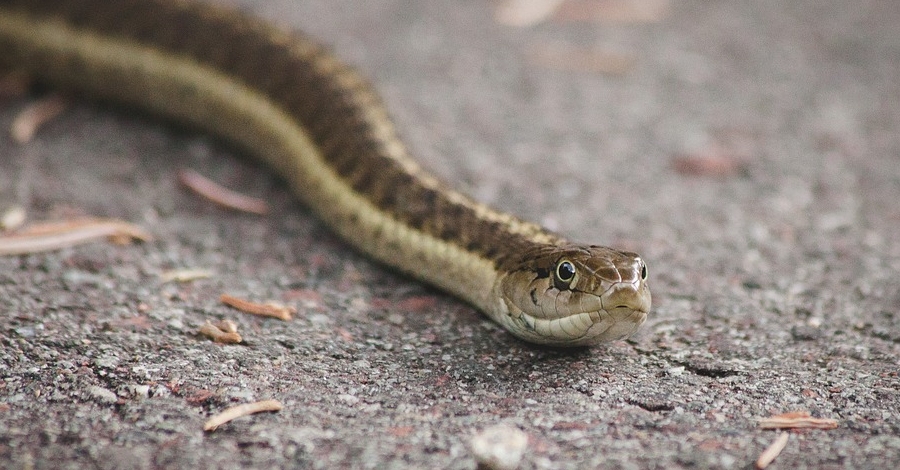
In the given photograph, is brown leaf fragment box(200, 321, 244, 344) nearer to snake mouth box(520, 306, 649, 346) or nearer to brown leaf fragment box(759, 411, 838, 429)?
snake mouth box(520, 306, 649, 346)

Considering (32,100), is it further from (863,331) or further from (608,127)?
(863,331)

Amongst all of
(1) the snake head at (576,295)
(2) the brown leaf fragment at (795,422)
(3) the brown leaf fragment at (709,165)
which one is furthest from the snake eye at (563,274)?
(3) the brown leaf fragment at (709,165)

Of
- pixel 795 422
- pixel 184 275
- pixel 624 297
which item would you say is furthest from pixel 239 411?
pixel 795 422

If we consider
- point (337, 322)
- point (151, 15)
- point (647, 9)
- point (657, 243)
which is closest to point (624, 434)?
point (337, 322)

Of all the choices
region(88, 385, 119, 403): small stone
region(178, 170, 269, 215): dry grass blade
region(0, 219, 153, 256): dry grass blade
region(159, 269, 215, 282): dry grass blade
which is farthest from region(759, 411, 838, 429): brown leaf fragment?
region(0, 219, 153, 256): dry grass blade

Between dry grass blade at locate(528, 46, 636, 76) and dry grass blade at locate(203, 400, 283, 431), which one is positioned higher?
dry grass blade at locate(528, 46, 636, 76)

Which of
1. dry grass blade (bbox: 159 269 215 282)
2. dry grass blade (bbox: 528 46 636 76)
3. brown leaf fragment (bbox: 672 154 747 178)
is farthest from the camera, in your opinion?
dry grass blade (bbox: 528 46 636 76)

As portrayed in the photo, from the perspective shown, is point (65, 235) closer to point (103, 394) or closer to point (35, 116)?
point (103, 394)
